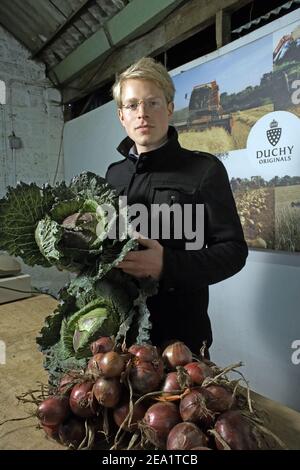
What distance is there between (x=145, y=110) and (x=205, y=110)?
42.5 inches

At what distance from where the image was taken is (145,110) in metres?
1.05

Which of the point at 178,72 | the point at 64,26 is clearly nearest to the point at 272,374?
the point at 178,72

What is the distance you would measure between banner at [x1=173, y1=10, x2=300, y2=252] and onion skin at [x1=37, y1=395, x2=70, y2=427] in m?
Result: 1.27

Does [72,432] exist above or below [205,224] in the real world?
below

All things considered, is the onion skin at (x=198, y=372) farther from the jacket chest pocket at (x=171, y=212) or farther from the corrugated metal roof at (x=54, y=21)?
the corrugated metal roof at (x=54, y=21)

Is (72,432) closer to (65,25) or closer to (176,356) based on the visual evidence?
(176,356)

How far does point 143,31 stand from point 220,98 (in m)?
1.09

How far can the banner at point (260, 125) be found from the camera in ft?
5.16

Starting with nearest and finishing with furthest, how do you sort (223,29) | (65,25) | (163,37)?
(223,29) < (163,37) < (65,25)

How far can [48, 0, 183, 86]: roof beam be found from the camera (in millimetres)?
2352

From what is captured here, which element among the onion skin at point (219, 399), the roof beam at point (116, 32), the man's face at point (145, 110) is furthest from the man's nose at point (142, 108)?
the roof beam at point (116, 32)

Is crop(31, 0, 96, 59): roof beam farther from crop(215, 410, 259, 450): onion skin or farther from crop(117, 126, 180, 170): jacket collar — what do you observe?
crop(215, 410, 259, 450): onion skin

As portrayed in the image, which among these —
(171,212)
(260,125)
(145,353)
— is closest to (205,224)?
(171,212)

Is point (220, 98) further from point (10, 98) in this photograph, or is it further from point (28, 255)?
point (10, 98)
